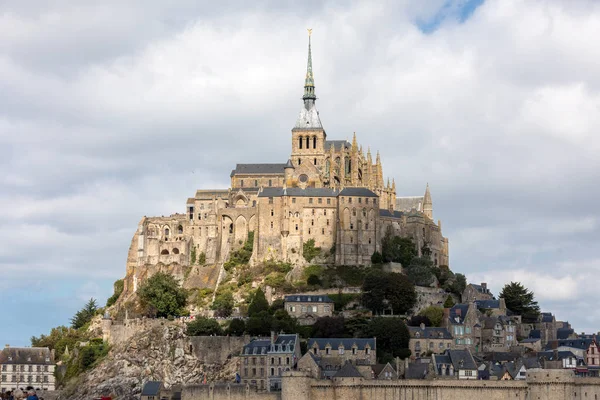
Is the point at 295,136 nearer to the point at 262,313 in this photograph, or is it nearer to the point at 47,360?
the point at 262,313

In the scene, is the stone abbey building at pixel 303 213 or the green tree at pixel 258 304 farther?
the stone abbey building at pixel 303 213

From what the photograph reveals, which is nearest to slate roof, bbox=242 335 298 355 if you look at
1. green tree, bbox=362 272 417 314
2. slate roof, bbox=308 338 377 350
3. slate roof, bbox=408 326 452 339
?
slate roof, bbox=308 338 377 350

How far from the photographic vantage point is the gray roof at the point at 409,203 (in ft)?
331

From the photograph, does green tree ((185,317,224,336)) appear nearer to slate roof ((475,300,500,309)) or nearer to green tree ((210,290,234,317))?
green tree ((210,290,234,317))

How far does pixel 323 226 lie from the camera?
90750mm

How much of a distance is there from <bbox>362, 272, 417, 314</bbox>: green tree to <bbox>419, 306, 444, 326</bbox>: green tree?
144 centimetres

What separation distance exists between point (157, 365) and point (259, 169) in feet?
94.0

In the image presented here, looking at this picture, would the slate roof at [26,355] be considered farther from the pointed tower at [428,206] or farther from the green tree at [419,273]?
the pointed tower at [428,206]

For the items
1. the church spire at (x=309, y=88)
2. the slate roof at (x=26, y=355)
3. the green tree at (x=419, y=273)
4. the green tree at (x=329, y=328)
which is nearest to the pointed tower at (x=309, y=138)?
the church spire at (x=309, y=88)

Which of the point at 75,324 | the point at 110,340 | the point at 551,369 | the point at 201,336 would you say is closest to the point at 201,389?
the point at 201,336

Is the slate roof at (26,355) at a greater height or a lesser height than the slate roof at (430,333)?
lesser

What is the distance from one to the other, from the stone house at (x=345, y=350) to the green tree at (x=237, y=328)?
7.15 m

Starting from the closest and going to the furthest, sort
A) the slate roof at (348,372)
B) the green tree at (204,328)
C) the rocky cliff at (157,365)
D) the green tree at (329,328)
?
the slate roof at (348,372) < the rocky cliff at (157,365) < the green tree at (329,328) < the green tree at (204,328)

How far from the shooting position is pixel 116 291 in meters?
97.8
